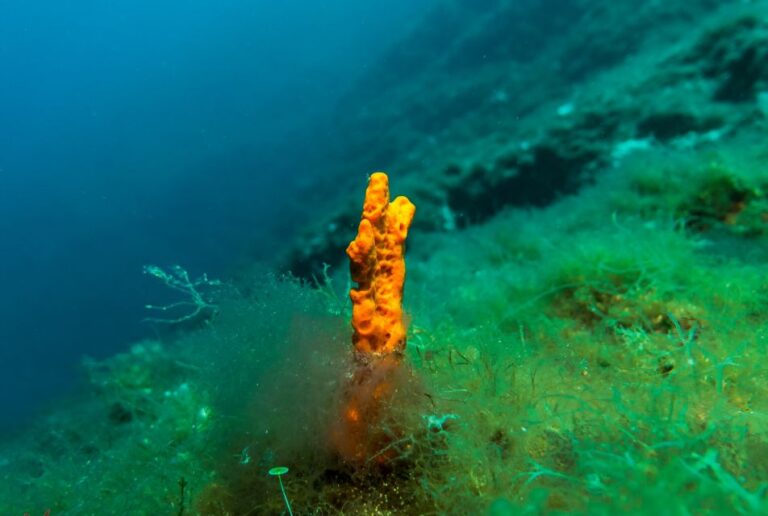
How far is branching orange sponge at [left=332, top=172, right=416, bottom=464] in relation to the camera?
7.44ft

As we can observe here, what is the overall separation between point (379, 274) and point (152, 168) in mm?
57956

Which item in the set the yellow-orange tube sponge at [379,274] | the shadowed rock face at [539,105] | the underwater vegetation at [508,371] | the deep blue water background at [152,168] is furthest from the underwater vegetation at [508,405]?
the deep blue water background at [152,168]

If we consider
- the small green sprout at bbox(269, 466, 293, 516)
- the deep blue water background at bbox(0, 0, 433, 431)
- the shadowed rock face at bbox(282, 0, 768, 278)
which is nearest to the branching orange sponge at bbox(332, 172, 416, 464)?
the small green sprout at bbox(269, 466, 293, 516)

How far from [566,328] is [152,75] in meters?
110

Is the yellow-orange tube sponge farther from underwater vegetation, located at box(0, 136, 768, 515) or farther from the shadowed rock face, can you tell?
the shadowed rock face

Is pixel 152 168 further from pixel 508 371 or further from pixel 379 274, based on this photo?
pixel 508 371

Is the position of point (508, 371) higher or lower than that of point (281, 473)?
higher

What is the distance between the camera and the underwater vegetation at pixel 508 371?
70.5 inches

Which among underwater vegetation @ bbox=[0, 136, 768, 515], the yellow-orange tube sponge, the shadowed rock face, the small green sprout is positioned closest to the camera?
underwater vegetation @ bbox=[0, 136, 768, 515]

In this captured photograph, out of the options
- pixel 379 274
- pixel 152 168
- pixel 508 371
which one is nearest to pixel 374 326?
pixel 379 274

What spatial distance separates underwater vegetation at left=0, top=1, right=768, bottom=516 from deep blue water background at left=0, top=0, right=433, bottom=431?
28.7ft

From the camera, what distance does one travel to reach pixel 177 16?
116625mm

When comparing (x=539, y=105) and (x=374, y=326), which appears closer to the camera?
(x=374, y=326)

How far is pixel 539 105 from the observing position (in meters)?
12.0
